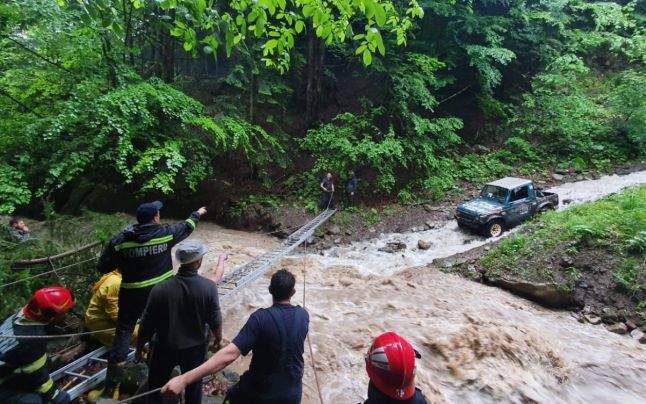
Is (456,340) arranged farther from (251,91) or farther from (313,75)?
(313,75)

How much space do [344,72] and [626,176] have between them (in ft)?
41.7

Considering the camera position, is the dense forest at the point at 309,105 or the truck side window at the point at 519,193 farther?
the truck side window at the point at 519,193

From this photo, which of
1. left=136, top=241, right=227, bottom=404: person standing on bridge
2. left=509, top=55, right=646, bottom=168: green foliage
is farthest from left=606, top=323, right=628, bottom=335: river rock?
left=509, top=55, right=646, bottom=168: green foliage

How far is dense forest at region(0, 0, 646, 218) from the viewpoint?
8.75 metres

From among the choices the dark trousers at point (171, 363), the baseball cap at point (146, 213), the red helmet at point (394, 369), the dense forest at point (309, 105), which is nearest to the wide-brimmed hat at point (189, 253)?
the dark trousers at point (171, 363)

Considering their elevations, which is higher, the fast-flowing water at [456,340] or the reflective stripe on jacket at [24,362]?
the reflective stripe on jacket at [24,362]

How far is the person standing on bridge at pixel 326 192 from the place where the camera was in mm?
12586

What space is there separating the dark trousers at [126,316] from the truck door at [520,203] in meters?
10.6

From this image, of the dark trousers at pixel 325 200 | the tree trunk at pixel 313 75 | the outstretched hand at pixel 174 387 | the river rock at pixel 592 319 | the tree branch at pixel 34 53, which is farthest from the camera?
the tree trunk at pixel 313 75

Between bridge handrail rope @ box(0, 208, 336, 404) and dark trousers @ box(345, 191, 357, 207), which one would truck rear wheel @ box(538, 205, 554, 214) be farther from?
bridge handrail rope @ box(0, 208, 336, 404)

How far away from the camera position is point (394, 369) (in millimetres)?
1985

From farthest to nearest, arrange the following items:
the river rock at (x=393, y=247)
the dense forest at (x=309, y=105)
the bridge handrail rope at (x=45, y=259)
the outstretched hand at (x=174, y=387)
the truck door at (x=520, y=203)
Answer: the truck door at (x=520, y=203) → the river rock at (x=393, y=247) → the dense forest at (x=309, y=105) → the bridge handrail rope at (x=45, y=259) → the outstretched hand at (x=174, y=387)

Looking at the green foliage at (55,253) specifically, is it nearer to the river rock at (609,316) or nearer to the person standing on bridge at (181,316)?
the person standing on bridge at (181,316)

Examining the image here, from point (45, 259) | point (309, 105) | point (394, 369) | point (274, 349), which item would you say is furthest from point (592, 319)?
point (309, 105)
